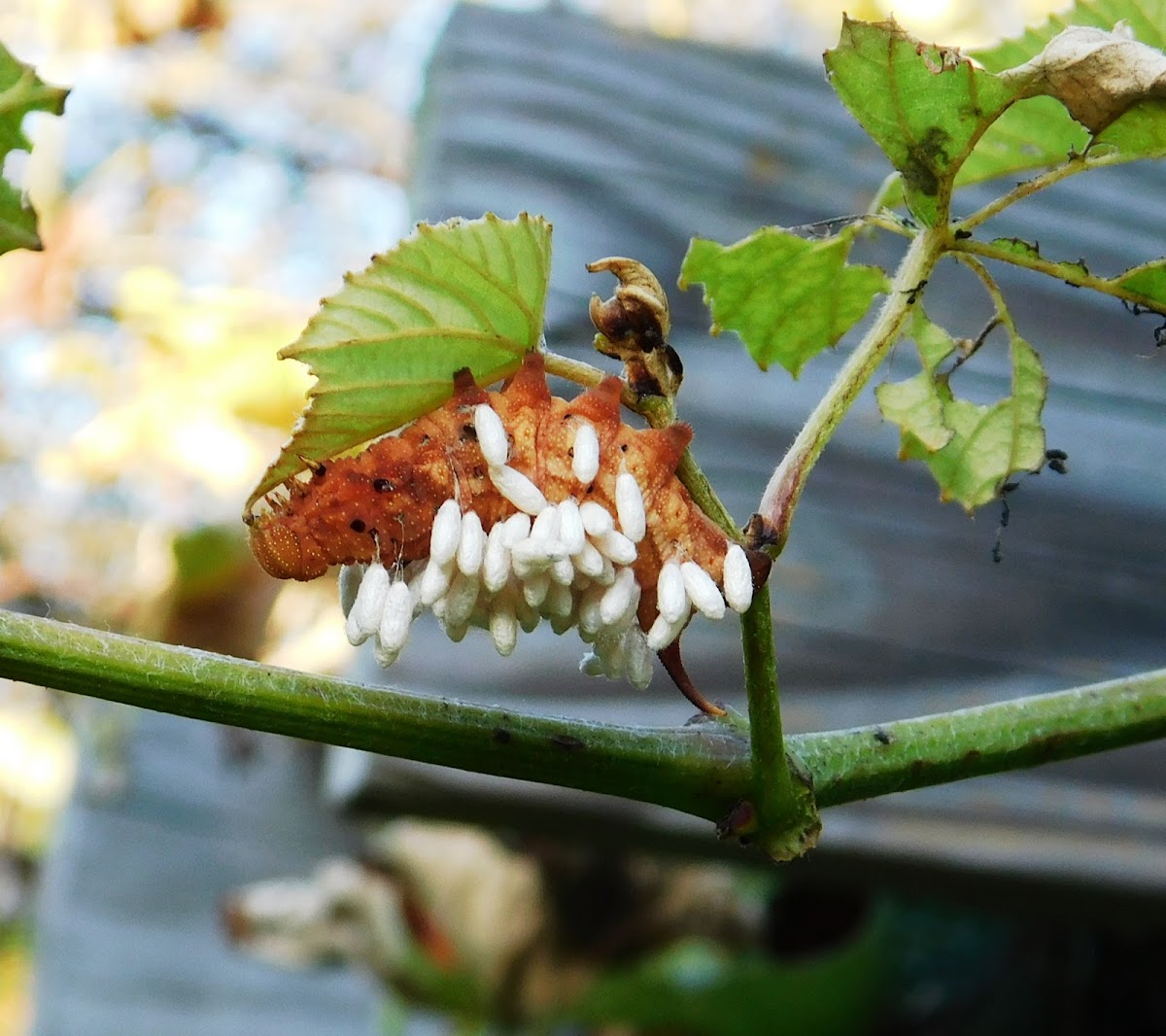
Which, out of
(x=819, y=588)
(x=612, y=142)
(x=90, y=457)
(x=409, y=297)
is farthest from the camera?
(x=90, y=457)

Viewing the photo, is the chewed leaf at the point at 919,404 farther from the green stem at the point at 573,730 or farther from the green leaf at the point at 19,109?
the green leaf at the point at 19,109

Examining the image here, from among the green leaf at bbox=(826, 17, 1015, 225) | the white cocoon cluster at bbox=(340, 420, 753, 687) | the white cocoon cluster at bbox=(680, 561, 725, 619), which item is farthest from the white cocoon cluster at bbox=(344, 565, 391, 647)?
the green leaf at bbox=(826, 17, 1015, 225)

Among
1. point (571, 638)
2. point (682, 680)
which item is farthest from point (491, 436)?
point (571, 638)

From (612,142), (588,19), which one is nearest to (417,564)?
(612,142)

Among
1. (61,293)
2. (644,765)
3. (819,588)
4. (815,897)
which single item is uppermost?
(644,765)

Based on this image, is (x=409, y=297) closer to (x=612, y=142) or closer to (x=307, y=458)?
(x=307, y=458)

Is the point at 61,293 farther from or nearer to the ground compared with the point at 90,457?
farther from the ground

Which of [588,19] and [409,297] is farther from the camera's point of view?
[588,19]
